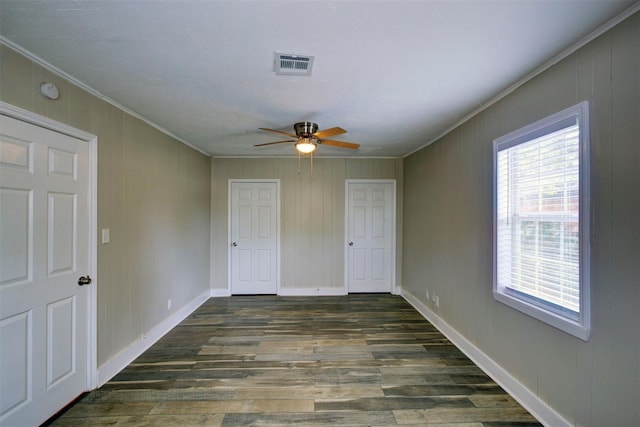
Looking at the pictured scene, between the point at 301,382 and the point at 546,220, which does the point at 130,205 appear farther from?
the point at 546,220

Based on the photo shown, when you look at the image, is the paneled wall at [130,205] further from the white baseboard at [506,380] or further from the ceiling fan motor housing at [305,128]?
the white baseboard at [506,380]

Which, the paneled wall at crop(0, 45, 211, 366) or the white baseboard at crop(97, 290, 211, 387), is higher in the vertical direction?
the paneled wall at crop(0, 45, 211, 366)

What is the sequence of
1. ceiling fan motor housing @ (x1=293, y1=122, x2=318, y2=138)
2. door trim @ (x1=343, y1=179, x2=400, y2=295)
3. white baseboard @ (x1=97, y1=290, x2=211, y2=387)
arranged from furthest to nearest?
door trim @ (x1=343, y1=179, x2=400, y2=295) < ceiling fan motor housing @ (x1=293, y1=122, x2=318, y2=138) < white baseboard @ (x1=97, y1=290, x2=211, y2=387)

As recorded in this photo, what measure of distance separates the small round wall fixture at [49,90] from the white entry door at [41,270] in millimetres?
238

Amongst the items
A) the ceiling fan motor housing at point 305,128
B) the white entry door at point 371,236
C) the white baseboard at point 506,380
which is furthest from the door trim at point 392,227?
the ceiling fan motor housing at point 305,128

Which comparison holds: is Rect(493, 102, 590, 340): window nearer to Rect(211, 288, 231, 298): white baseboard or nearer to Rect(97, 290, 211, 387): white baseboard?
Rect(97, 290, 211, 387): white baseboard

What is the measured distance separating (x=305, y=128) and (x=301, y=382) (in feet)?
7.82

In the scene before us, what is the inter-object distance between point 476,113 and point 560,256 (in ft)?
4.92

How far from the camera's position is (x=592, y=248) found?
145 centimetres

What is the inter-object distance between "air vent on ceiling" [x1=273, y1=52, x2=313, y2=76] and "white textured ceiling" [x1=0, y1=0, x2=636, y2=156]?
0.18 feet

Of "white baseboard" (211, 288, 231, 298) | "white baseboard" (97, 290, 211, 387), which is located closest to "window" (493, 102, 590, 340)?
"white baseboard" (97, 290, 211, 387)

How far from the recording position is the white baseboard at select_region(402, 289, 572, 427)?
5.66 ft

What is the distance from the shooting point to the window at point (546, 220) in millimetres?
1519

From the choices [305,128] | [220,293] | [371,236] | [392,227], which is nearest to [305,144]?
[305,128]
